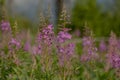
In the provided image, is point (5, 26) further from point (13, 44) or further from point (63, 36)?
point (63, 36)

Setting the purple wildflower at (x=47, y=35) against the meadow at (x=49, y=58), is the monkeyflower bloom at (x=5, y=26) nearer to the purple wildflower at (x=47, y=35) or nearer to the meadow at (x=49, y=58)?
the meadow at (x=49, y=58)

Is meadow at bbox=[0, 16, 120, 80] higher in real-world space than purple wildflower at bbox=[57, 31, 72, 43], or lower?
lower

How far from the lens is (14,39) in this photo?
5.89 m

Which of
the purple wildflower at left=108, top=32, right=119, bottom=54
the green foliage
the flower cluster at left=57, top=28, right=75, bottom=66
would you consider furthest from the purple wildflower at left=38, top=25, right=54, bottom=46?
the green foliage

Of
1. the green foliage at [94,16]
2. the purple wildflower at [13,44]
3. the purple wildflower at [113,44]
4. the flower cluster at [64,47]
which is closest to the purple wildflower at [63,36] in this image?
the flower cluster at [64,47]

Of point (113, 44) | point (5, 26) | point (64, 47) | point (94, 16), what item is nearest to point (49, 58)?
point (64, 47)

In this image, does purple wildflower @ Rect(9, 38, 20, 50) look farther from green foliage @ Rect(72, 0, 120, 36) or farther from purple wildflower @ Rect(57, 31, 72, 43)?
green foliage @ Rect(72, 0, 120, 36)

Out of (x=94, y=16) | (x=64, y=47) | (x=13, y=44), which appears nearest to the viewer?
(x=64, y=47)

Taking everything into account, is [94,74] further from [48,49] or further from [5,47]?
[5,47]

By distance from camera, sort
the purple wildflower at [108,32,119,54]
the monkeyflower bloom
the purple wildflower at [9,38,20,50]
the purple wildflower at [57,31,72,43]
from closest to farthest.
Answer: the purple wildflower at [57,31,72,43], the purple wildflower at [9,38,20,50], the purple wildflower at [108,32,119,54], the monkeyflower bloom

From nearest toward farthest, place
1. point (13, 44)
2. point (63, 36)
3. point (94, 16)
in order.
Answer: point (63, 36), point (13, 44), point (94, 16)

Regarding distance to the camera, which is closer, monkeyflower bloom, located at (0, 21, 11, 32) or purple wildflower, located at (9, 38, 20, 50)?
purple wildflower, located at (9, 38, 20, 50)

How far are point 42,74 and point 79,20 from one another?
61.7 ft

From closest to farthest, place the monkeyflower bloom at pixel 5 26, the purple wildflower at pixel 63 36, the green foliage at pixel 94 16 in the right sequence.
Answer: the purple wildflower at pixel 63 36 < the monkeyflower bloom at pixel 5 26 < the green foliage at pixel 94 16
